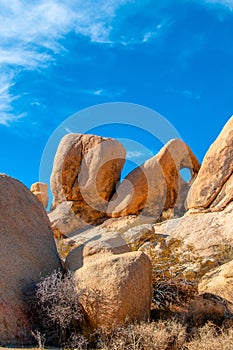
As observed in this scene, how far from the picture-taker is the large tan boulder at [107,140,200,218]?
857 inches

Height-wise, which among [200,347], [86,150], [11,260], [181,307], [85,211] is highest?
[86,150]

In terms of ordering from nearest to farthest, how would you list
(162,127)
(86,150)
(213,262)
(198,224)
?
1. (213,262)
2. (198,224)
3. (162,127)
4. (86,150)

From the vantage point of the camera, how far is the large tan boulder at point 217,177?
55.3 ft

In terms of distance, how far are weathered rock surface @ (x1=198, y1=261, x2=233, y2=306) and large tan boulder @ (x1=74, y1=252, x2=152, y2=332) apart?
2772 millimetres

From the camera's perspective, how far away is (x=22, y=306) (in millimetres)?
7820

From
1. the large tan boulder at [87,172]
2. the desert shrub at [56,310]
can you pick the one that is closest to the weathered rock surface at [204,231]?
the desert shrub at [56,310]

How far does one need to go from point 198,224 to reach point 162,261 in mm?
3100

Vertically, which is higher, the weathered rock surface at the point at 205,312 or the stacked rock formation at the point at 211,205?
the stacked rock formation at the point at 211,205

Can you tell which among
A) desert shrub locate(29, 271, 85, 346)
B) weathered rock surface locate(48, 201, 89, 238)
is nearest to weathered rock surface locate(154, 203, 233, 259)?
desert shrub locate(29, 271, 85, 346)

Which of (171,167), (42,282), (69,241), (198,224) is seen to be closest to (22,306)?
(42,282)

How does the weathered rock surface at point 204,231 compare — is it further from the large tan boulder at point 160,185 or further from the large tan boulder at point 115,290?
the large tan boulder at point 115,290

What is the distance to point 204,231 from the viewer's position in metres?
15.1

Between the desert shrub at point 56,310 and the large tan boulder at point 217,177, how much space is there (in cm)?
967

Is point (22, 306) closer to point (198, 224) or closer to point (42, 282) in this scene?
point (42, 282)
